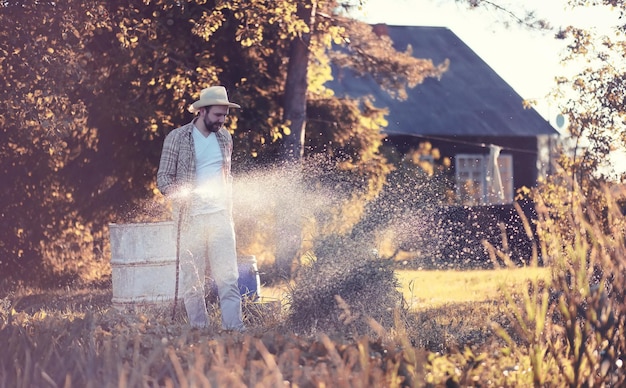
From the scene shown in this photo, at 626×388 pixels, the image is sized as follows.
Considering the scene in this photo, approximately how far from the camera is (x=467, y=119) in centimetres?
3188

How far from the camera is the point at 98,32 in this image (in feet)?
47.5

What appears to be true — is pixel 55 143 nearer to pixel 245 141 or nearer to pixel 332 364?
pixel 245 141

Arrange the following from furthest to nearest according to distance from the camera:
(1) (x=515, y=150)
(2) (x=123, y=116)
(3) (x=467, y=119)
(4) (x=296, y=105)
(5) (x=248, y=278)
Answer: (1) (x=515, y=150), (3) (x=467, y=119), (4) (x=296, y=105), (2) (x=123, y=116), (5) (x=248, y=278)

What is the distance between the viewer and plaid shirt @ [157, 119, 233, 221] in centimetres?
908

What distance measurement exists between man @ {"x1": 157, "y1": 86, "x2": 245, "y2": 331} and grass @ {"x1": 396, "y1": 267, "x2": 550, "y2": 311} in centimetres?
263

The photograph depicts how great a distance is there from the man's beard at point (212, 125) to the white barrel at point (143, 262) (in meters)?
1.95

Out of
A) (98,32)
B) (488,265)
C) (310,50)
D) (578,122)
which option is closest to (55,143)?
(98,32)

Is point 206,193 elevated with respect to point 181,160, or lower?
lower

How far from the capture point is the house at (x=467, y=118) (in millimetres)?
31016

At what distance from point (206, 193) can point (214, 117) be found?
1.95ft

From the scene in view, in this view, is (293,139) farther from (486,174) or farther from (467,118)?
(486,174)

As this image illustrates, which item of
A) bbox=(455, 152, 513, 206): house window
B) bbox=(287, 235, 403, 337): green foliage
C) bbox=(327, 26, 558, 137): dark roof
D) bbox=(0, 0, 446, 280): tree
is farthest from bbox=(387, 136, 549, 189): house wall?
bbox=(287, 235, 403, 337): green foliage

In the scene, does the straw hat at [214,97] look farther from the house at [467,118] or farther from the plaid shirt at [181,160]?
the house at [467,118]

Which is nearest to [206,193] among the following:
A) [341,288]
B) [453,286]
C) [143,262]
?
[341,288]
